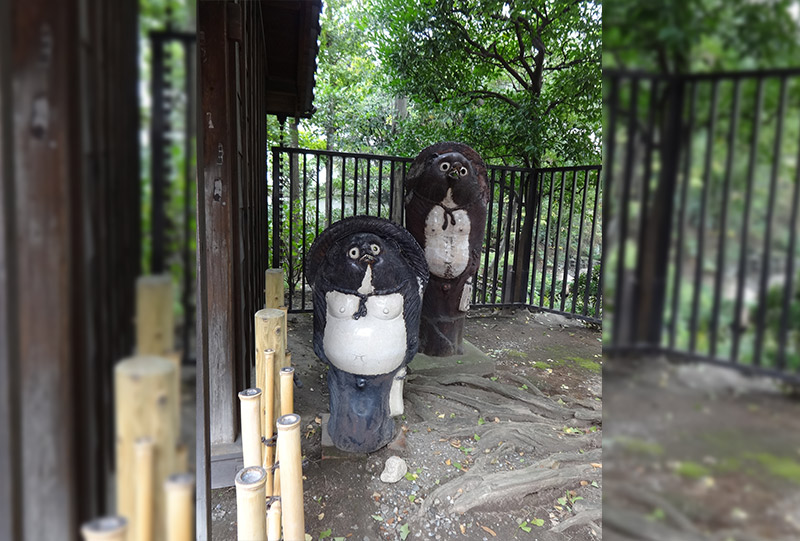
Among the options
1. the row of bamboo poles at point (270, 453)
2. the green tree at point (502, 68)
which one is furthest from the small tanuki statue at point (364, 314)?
the green tree at point (502, 68)

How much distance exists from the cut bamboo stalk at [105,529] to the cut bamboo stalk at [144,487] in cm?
2

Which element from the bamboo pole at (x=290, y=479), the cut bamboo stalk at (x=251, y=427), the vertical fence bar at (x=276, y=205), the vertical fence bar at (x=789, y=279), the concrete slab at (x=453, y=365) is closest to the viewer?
the vertical fence bar at (x=789, y=279)

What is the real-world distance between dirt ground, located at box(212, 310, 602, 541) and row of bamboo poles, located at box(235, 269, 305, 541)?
688 millimetres

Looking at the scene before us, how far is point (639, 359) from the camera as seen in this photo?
1.56ft

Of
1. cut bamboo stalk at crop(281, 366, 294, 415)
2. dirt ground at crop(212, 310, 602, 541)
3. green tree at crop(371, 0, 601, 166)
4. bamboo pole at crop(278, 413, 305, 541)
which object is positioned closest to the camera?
bamboo pole at crop(278, 413, 305, 541)

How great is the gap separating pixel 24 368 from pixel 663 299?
2.02ft

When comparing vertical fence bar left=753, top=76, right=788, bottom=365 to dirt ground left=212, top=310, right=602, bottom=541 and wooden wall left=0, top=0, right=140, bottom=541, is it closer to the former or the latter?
wooden wall left=0, top=0, right=140, bottom=541

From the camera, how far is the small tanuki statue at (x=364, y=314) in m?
2.64

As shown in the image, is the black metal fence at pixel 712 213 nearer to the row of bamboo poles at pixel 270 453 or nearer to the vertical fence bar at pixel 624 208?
the vertical fence bar at pixel 624 208

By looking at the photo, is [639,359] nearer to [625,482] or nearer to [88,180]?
[625,482]

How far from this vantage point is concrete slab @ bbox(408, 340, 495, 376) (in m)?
4.42

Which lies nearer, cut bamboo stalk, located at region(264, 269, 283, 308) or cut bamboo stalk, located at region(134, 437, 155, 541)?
cut bamboo stalk, located at region(134, 437, 155, 541)

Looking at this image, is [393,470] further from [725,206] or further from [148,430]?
[725,206]

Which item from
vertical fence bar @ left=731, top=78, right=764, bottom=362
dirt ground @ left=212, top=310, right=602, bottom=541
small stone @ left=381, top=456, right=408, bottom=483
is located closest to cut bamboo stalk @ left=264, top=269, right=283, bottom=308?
dirt ground @ left=212, top=310, right=602, bottom=541
